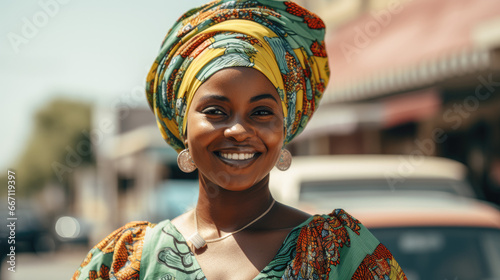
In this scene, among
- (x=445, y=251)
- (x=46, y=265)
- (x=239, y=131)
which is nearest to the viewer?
(x=239, y=131)

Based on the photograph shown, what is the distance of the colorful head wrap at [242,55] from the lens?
1.81m

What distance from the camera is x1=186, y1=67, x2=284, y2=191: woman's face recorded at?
1757 mm

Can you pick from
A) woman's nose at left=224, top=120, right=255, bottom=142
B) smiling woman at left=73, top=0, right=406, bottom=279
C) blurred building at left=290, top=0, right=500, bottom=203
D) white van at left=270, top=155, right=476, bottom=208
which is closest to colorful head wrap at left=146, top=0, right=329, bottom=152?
smiling woman at left=73, top=0, right=406, bottom=279

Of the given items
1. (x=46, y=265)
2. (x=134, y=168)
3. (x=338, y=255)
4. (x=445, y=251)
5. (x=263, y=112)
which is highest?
(x=263, y=112)

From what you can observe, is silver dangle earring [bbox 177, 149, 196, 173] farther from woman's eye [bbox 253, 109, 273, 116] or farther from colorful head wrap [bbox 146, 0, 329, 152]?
woman's eye [bbox 253, 109, 273, 116]

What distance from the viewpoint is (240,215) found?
191cm

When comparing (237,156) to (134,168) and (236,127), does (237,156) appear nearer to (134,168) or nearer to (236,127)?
(236,127)

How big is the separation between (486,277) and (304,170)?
1755 mm

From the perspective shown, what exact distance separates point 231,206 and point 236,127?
0.90ft

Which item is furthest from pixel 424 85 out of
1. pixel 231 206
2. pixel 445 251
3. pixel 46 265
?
pixel 46 265

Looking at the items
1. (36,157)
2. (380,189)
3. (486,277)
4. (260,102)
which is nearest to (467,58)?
(380,189)

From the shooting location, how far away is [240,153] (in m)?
1.76

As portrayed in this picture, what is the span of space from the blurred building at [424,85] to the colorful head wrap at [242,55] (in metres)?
5.89

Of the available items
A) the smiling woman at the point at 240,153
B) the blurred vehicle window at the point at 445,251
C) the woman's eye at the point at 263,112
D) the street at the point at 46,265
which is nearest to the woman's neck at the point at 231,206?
→ the smiling woman at the point at 240,153
